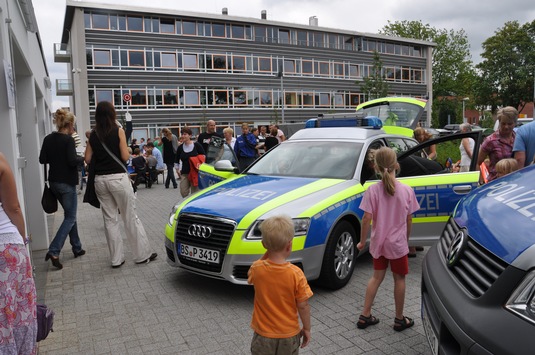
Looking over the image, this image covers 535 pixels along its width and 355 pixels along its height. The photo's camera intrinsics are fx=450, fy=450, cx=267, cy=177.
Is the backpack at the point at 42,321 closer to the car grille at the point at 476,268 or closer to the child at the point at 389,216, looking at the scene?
the child at the point at 389,216

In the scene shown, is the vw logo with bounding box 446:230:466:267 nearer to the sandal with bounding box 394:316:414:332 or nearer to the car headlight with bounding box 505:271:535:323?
the car headlight with bounding box 505:271:535:323

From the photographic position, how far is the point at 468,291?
224 cm

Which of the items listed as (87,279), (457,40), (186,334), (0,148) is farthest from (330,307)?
(457,40)

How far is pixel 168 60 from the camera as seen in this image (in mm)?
40656

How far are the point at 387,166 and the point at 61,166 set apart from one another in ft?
14.1

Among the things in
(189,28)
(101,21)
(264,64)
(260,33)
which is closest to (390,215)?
(101,21)

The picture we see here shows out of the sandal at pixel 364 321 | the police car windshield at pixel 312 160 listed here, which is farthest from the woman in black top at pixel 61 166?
the sandal at pixel 364 321

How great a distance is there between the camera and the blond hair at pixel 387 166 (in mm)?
3619

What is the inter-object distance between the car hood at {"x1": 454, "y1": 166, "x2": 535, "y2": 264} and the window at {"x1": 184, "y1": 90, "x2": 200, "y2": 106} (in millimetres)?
40335

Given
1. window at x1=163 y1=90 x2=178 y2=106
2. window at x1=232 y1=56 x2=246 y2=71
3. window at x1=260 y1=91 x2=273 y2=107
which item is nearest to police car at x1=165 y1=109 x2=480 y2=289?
window at x1=163 y1=90 x2=178 y2=106

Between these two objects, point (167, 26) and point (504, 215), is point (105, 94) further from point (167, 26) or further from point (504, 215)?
point (504, 215)

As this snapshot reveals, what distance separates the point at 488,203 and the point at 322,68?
4883cm

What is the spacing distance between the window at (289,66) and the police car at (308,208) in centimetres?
4231

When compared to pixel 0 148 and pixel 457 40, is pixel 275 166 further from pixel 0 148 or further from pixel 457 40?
pixel 457 40
